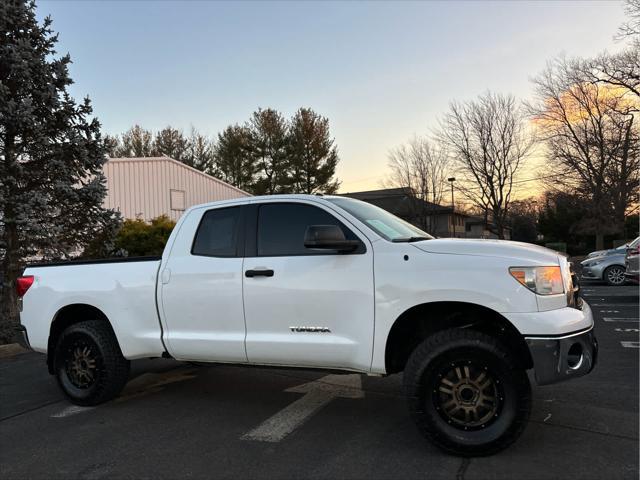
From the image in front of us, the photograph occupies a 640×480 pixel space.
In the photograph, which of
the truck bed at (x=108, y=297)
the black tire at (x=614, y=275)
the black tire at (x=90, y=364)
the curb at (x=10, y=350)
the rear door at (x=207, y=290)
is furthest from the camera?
the black tire at (x=614, y=275)

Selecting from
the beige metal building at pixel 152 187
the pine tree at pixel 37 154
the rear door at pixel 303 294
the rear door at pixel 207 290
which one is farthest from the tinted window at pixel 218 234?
the beige metal building at pixel 152 187

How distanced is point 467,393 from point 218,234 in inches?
99.8

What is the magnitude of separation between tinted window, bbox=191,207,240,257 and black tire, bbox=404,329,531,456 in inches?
75.9

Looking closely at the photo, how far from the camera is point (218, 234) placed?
4.82 m

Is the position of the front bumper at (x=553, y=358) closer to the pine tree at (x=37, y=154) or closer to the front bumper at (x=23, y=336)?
the front bumper at (x=23, y=336)

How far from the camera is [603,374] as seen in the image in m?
5.75

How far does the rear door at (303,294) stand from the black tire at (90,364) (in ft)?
5.27

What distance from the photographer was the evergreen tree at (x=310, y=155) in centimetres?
4466

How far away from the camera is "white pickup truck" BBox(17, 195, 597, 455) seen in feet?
11.8

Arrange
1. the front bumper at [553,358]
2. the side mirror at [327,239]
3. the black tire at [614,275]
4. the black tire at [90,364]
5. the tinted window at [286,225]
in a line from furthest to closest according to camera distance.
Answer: the black tire at [614,275], the black tire at [90,364], the tinted window at [286,225], the side mirror at [327,239], the front bumper at [553,358]

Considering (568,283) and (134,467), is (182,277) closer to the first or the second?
(134,467)

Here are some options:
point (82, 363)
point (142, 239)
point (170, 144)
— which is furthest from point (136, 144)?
point (82, 363)

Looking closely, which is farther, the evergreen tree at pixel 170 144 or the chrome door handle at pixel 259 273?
the evergreen tree at pixel 170 144

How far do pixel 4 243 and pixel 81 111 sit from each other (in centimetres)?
296
